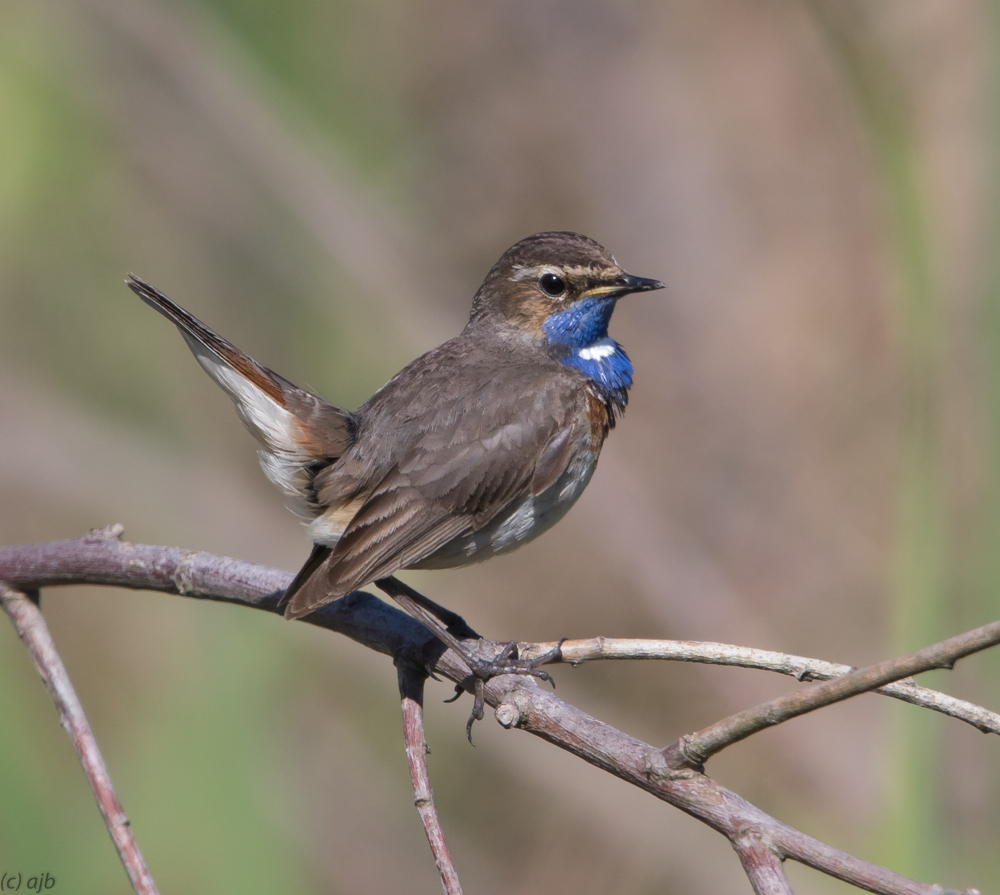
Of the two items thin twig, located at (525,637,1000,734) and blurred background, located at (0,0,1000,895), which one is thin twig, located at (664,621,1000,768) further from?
blurred background, located at (0,0,1000,895)

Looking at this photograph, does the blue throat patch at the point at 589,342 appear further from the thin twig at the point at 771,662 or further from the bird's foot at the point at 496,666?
the thin twig at the point at 771,662

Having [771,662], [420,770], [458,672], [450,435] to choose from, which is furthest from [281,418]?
[771,662]

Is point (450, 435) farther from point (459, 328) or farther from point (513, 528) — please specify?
point (459, 328)

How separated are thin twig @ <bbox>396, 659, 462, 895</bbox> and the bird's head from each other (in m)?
1.64

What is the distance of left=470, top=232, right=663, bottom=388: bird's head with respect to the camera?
13.8 ft

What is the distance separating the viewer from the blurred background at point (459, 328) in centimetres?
302

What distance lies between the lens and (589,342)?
434 cm

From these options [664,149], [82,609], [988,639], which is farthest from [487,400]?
[664,149]

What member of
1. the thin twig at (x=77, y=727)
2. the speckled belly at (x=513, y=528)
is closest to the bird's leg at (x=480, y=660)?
the speckled belly at (x=513, y=528)

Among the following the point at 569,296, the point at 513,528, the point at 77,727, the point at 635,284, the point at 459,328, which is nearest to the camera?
the point at 77,727

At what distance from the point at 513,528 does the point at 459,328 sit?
224 centimetres

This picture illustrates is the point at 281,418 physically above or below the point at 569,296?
below

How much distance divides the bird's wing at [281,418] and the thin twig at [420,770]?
3.65ft

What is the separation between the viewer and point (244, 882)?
3.00 metres
